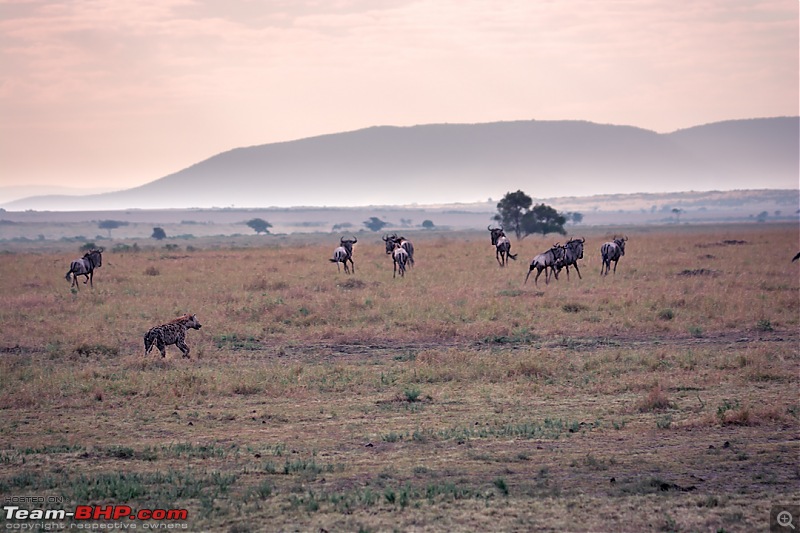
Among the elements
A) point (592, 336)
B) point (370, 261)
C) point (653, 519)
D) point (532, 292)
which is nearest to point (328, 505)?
point (653, 519)

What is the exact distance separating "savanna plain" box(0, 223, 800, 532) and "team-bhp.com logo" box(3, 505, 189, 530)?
0.20m

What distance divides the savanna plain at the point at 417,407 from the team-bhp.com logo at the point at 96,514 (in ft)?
0.65

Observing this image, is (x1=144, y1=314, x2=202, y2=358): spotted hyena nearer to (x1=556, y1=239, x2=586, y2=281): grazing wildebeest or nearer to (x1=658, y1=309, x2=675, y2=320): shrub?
(x1=658, y1=309, x2=675, y2=320): shrub

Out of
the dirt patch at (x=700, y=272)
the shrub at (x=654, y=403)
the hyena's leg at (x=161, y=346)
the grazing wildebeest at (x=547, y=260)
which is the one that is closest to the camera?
the shrub at (x=654, y=403)

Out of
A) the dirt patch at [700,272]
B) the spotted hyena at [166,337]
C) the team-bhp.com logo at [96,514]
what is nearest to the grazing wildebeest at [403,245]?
the dirt patch at [700,272]

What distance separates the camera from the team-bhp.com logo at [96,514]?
8.70 meters

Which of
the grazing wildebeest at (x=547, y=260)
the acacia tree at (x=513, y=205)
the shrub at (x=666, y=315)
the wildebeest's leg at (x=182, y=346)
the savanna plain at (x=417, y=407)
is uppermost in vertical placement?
the acacia tree at (x=513, y=205)

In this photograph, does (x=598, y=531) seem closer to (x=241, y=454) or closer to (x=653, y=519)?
(x=653, y=519)

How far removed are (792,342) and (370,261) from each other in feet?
85.6

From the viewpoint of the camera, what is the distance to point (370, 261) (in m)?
42.9

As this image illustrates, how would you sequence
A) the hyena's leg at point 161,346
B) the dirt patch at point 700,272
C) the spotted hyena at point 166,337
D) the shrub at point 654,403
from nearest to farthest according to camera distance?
1. the shrub at point 654,403
2. the hyena's leg at point 161,346
3. the spotted hyena at point 166,337
4. the dirt patch at point 700,272

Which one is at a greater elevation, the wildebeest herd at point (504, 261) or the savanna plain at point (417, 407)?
the wildebeest herd at point (504, 261)

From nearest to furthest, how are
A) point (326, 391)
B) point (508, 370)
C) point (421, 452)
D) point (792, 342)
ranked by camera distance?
point (421, 452), point (326, 391), point (508, 370), point (792, 342)

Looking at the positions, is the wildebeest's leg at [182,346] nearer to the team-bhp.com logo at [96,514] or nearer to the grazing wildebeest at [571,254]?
the team-bhp.com logo at [96,514]
